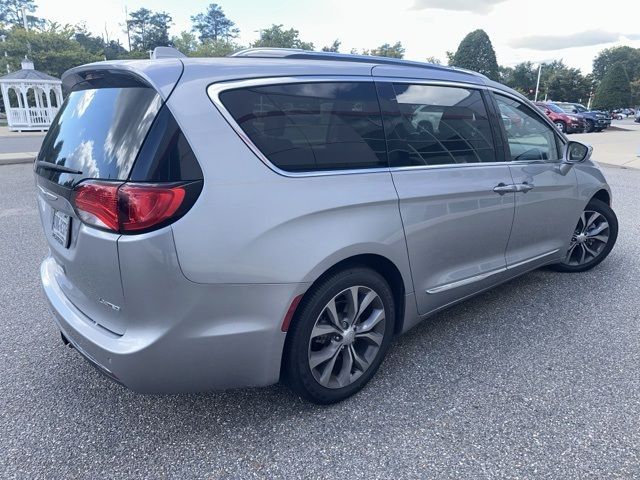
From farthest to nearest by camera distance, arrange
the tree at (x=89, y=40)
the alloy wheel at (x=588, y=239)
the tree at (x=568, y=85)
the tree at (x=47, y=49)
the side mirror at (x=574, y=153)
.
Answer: the tree at (x=89, y=40) → the tree at (x=568, y=85) → the tree at (x=47, y=49) → the alloy wheel at (x=588, y=239) → the side mirror at (x=574, y=153)

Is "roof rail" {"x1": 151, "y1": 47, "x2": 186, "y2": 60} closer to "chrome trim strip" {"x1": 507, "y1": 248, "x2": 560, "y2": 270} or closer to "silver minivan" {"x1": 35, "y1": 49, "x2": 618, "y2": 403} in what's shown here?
"silver minivan" {"x1": 35, "y1": 49, "x2": 618, "y2": 403}

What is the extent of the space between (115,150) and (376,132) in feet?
4.40

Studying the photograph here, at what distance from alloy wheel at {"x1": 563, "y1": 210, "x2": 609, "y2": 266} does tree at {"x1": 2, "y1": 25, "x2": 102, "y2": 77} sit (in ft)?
126

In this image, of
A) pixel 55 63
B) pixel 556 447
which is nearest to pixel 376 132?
pixel 556 447

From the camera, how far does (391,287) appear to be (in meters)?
A: 2.71

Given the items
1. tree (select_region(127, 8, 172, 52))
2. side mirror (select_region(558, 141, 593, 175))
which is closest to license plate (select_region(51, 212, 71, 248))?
side mirror (select_region(558, 141, 593, 175))

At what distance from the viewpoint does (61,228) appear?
2.23 meters

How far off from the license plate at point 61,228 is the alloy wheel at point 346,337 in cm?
127

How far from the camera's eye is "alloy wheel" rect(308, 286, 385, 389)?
2.37 metres

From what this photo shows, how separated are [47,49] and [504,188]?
41937 millimetres

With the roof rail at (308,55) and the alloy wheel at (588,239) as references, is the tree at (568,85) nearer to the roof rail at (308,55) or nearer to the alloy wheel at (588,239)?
the alloy wheel at (588,239)

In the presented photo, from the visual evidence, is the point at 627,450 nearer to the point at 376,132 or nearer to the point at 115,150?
the point at 376,132

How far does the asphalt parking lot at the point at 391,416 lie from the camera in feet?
6.86

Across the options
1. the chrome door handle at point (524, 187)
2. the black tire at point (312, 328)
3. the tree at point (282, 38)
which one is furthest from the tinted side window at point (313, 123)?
the tree at point (282, 38)
